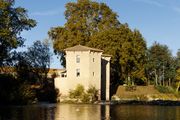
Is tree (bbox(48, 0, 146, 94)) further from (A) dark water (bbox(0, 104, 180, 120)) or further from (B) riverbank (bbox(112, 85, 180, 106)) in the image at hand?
(A) dark water (bbox(0, 104, 180, 120))

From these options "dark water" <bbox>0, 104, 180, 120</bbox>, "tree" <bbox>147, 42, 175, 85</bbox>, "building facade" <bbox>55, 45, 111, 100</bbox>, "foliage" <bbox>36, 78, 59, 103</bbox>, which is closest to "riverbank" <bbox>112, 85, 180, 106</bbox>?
"building facade" <bbox>55, 45, 111, 100</bbox>

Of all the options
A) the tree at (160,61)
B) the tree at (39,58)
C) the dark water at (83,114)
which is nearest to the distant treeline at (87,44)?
the tree at (39,58)

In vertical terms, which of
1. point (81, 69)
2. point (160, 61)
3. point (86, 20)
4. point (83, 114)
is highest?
point (86, 20)

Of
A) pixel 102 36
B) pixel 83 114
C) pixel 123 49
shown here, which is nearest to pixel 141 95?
pixel 123 49

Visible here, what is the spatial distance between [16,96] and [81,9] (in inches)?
1003

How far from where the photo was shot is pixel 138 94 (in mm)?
78562

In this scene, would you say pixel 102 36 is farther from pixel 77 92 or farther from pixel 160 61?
pixel 160 61

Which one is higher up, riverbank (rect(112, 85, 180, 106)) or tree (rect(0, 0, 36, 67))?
tree (rect(0, 0, 36, 67))

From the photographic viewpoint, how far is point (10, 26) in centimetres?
6106

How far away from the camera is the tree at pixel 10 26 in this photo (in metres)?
59.2

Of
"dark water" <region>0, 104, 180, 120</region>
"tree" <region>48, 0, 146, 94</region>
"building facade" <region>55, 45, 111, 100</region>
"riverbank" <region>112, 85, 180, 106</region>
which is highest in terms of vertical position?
"tree" <region>48, 0, 146, 94</region>

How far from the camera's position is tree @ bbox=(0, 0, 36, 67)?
2331 inches

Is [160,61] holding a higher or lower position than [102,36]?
lower

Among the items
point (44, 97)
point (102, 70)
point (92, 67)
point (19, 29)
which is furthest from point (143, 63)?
point (19, 29)
